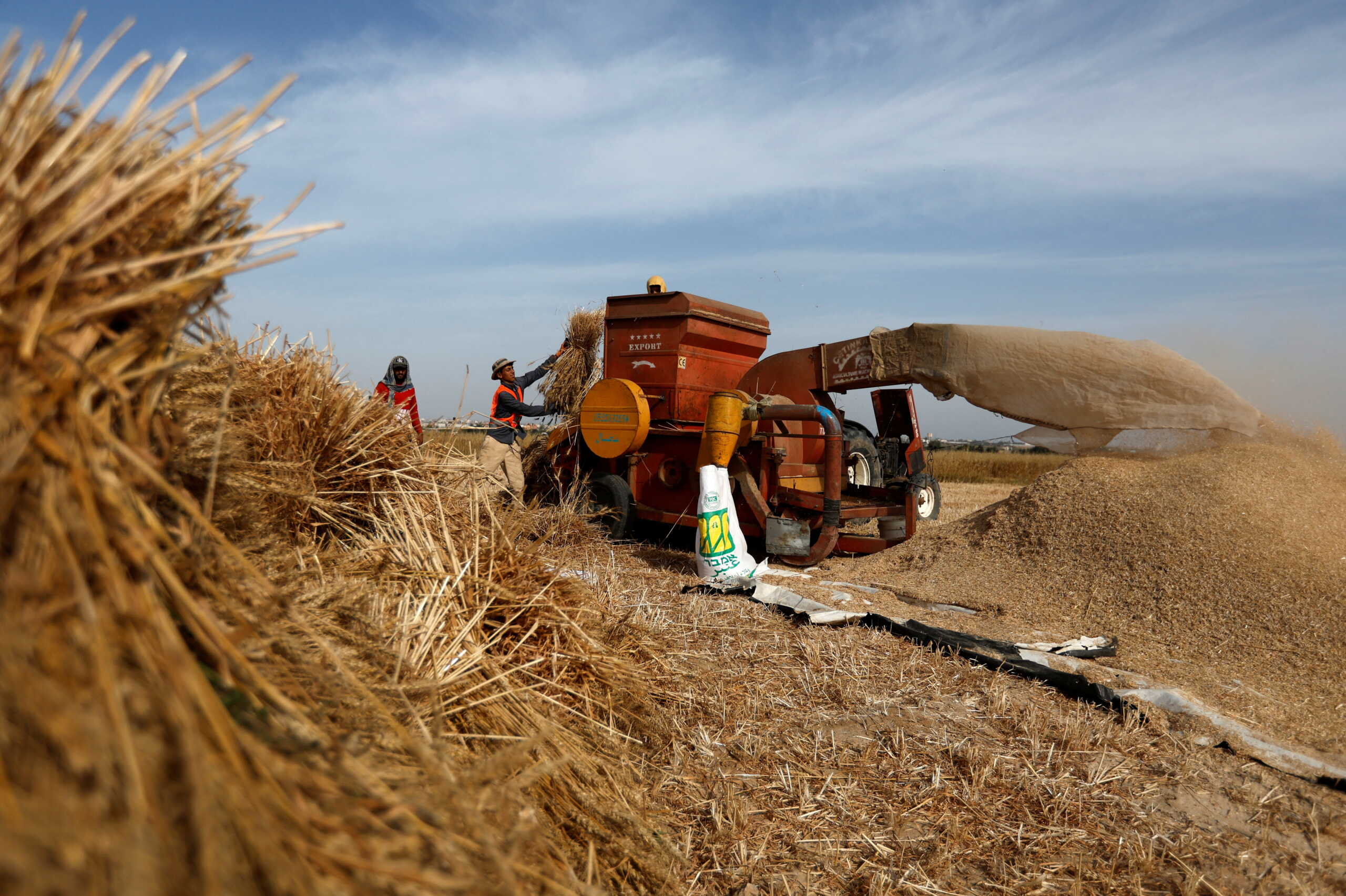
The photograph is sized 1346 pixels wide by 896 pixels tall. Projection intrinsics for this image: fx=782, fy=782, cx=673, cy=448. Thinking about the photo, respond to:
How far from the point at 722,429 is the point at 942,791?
400cm

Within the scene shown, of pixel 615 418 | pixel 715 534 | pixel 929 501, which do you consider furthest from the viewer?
pixel 929 501

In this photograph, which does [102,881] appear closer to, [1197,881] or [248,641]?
[248,641]

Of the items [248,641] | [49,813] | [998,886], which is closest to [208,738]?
[49,813]

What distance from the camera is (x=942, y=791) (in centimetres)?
275

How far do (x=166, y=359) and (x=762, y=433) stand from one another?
5957 millimetres

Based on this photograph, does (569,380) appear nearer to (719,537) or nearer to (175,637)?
(719,537)

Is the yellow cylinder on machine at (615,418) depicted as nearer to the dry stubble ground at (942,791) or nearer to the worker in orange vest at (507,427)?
the worker in orange vest at (507,427)

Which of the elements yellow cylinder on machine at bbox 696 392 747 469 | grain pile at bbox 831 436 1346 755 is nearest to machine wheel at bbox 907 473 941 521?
grain pile at bbox 831 436 1346 755

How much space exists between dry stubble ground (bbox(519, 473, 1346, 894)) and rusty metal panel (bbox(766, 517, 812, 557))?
98.4 inches

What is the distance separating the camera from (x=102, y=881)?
0.68 meters

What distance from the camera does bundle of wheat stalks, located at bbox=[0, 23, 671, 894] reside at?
2.47ft

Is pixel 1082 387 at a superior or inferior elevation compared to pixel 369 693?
superior

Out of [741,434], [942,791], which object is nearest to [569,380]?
[741,434]

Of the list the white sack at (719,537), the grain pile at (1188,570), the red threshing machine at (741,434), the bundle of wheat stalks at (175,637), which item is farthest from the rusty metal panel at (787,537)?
the bundle of wheat stalks at (175,637)
